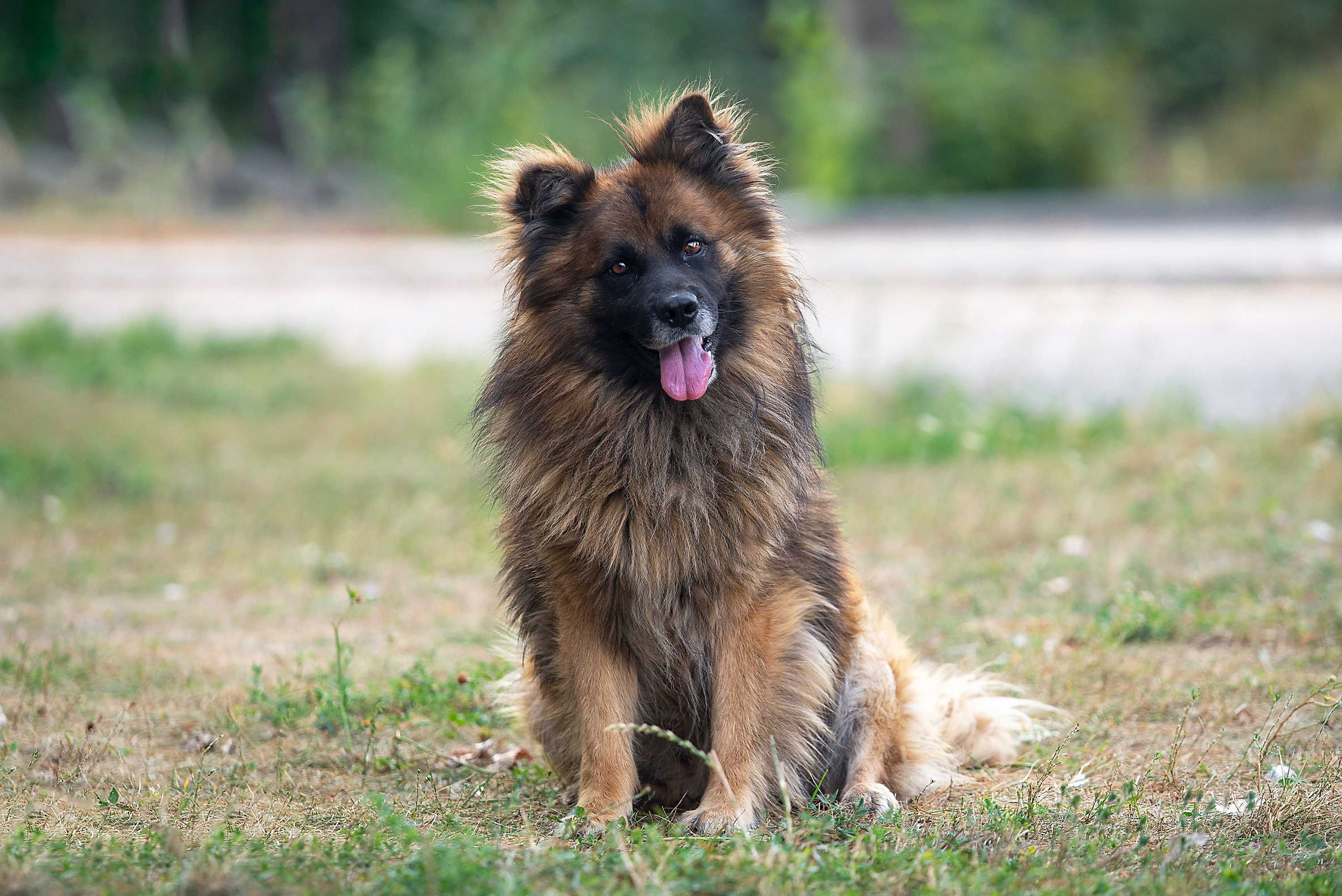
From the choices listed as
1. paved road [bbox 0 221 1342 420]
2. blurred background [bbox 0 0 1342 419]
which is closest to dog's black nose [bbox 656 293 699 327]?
blurred background [bbox 0 0 1342 419]

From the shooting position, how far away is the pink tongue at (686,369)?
376cm

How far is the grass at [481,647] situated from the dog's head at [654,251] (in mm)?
1193

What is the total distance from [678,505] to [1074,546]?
350 cm

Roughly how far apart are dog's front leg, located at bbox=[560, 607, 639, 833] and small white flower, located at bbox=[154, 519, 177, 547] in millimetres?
4264

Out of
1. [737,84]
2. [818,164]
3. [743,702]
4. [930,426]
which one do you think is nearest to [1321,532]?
[930,426]

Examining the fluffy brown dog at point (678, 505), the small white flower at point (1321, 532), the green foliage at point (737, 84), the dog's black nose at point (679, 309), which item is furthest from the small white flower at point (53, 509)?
the green foliage at point (737, 84)

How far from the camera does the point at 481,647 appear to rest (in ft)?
18.8

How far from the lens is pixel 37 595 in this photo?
6344mm

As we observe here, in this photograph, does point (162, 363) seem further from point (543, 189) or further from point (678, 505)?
point (678, 505)

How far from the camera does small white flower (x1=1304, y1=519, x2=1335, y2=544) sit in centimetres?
624

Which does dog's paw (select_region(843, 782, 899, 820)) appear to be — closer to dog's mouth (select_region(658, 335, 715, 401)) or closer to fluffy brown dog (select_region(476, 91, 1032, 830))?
fluffy brown dog (select_region(476, 91, 1032, 830))

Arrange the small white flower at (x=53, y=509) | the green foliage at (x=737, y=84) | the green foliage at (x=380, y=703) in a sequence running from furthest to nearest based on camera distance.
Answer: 1. the green foliage at (x=737, y=84)
2. the small white flower at (x=53, y=509)
3. the green foliage at (x=380, y=703)

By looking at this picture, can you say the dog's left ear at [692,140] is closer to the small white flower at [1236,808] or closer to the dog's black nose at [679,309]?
the dog's black nose at [679,309]

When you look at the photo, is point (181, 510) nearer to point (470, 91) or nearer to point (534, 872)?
point (534, 872)
